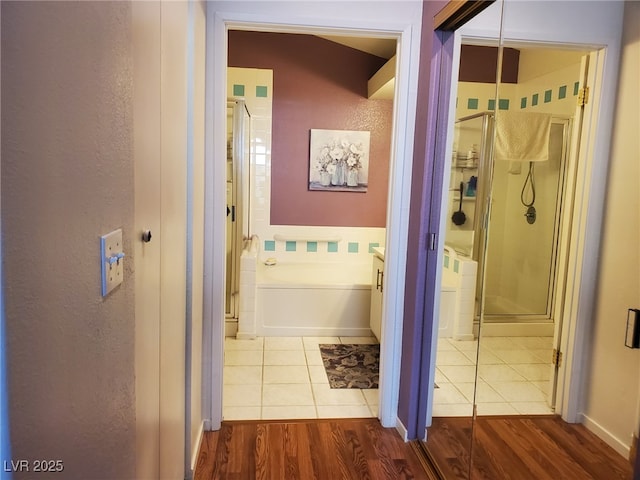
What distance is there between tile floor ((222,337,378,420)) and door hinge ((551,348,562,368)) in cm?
114

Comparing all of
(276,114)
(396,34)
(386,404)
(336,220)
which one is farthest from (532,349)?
(276,114)

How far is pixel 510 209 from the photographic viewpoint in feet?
6.04

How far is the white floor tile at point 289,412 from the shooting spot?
2393mm

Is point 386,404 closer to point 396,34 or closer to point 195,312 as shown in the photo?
point 195,312

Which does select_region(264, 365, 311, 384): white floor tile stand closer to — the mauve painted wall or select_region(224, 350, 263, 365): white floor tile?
select_region(224, 350, 263, 365): white floor tile

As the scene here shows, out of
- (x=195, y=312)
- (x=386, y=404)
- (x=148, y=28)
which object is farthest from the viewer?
(x=386, y=404)

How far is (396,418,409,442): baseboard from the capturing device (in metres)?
2.21

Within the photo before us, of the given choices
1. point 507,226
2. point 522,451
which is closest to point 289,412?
point 522,451

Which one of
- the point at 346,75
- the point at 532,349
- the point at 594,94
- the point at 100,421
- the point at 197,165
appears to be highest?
the point at 346,75

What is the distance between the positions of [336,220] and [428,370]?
7.96ft

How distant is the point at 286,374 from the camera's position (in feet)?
9.66

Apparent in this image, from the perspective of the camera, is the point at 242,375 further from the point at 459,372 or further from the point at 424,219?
the point at 424,219

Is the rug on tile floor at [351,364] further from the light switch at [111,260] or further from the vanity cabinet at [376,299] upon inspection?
the light switch at [111,260]

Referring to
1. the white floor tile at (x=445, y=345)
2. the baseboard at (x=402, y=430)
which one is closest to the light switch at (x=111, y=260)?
the white floor tile at (x=445, y=345)
